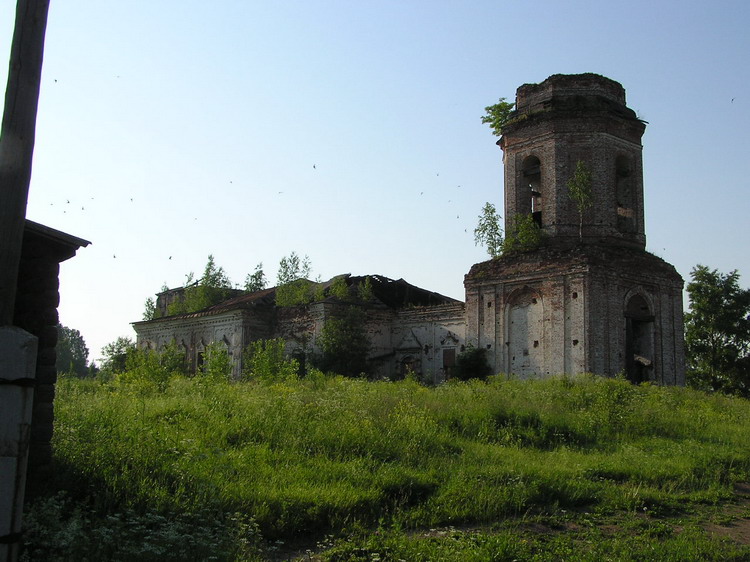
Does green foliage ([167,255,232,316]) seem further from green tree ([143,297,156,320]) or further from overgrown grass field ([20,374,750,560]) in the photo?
overgrown grass field ([20,374,750,560])

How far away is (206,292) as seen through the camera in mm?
37938

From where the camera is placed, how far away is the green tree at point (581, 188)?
837 inches

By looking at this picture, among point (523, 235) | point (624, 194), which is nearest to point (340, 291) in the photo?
point (523, 235)

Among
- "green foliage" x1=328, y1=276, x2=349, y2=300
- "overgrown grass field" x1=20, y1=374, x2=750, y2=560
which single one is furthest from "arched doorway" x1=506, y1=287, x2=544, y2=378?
"overgrown grass field" x1=20, y1=374, x2=750, y2=560

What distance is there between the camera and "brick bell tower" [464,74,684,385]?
20.7m

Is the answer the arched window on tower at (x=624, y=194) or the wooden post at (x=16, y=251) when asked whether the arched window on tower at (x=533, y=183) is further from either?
the wooden post at (x=16, y=251)

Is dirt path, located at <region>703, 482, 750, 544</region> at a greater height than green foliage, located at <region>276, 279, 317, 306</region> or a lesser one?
lesser

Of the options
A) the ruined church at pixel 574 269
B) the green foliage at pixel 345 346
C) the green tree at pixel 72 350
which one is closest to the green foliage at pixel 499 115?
the ruined church at pixel 574 269

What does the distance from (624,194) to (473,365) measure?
7505mm

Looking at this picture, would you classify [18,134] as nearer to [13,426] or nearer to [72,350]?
[13,426]

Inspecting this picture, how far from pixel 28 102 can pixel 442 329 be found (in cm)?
2210

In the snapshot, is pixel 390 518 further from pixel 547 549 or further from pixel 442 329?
pixel 442 329

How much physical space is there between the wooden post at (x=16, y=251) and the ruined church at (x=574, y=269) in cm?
1836

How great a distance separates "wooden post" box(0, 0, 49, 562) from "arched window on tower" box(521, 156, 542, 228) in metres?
20.5
